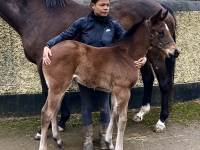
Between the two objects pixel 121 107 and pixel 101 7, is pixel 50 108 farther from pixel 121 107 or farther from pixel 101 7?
pixel 101 7

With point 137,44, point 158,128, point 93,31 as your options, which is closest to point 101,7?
point 93,31

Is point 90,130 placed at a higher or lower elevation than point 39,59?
lower

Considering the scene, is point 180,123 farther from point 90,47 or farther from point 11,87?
point 11,87

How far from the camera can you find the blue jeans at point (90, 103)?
133 inches

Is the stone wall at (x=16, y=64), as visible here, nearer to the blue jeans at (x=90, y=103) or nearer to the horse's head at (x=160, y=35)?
the blue jeans at (x=90, y=103)

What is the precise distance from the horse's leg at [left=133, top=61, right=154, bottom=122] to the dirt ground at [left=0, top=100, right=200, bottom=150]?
0.47 feet

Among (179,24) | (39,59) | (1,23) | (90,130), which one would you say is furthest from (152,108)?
(1,23)

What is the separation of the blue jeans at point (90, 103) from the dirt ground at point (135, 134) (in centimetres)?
39

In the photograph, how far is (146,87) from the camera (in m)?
4.79

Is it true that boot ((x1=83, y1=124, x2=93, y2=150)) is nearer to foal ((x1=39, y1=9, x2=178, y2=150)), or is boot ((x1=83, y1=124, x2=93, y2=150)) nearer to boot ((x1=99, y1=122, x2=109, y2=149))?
boot ((x1=99, y1=122, x2=109, y2=149))

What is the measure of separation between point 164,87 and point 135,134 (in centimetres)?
82

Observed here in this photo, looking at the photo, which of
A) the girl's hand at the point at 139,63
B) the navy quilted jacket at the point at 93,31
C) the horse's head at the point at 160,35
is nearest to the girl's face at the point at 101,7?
the navy quilted jacket at the point at 93,31

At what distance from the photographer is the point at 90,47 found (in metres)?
3.07

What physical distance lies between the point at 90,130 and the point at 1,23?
7.36ft
